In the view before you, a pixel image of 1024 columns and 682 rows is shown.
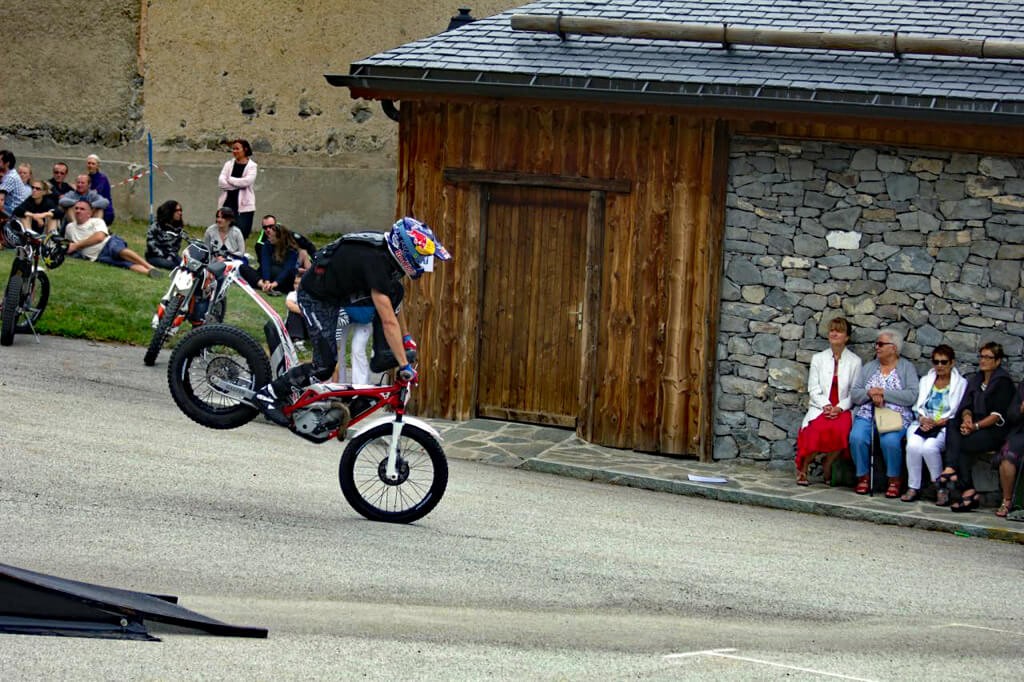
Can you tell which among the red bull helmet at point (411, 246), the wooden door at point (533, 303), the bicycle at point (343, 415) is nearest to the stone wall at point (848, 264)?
the wooden door at point (533, 303)

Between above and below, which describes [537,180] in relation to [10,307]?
above

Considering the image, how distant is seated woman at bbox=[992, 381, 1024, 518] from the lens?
1271 cm

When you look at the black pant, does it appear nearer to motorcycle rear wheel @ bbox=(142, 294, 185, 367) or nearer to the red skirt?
the red skirt

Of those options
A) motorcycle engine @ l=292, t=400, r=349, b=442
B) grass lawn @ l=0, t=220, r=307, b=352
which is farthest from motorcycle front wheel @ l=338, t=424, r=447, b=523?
grass lawn @ l=0, t=220, r=307, b=352

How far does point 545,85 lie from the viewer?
45.7 ft

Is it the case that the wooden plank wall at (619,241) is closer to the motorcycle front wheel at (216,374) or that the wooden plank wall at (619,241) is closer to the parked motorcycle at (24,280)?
the parked motorcycle at (24,280)

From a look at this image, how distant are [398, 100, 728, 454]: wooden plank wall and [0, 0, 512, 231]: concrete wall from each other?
8.60 metres

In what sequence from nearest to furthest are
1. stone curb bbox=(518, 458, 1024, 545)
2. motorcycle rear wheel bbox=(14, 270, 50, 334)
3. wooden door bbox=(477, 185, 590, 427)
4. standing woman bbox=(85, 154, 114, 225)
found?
1. stone curb bbox=(518, 458, 1024, 545)
2. wooden door bbox=(477, 185, 590, 427)
3. motorcycle rear wheel bbox=(14, 270, 50, 334)
4. standing woman bbox=(85, 154, 114, 225)

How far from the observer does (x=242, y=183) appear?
2016 cm

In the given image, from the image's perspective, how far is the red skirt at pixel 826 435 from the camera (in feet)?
44.5

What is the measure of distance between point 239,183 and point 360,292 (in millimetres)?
10276

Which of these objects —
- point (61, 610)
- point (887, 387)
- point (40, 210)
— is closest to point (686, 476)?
point (887, 387)

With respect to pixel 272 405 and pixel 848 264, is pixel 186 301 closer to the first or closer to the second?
pixel 272 405

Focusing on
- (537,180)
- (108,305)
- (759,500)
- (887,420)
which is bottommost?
(759,500)
